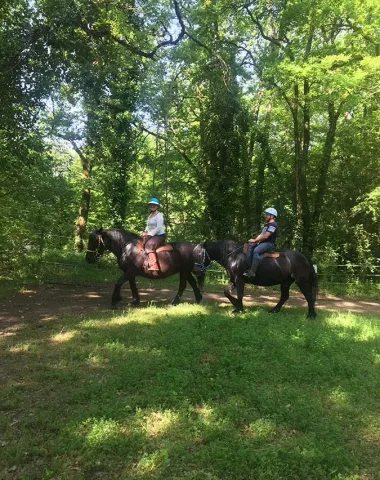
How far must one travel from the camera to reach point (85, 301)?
11.1 metres

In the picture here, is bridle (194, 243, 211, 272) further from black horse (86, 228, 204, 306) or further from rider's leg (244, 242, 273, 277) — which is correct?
rider's leg (244, 242, 273, 277)

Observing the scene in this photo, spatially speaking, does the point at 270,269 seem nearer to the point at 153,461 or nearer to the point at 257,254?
the point at 257,254

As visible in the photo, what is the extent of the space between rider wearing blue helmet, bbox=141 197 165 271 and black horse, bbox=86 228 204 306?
0.15m

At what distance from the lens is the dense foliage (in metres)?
13.1

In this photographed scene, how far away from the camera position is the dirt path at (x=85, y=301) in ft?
31.3

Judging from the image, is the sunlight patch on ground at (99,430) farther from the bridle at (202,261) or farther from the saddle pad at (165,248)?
the saddle pad at (165,248)

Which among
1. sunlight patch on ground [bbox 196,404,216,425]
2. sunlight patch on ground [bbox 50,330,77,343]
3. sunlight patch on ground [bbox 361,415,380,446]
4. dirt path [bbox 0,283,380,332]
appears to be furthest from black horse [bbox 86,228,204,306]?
sunlight patch on ground [bbox 361,415,380,446]

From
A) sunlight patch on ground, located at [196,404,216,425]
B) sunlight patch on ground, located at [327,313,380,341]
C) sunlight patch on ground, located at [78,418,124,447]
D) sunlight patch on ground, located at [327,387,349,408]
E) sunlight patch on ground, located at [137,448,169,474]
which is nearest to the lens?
sunlight patch on ground, located at [137,448,169,474]

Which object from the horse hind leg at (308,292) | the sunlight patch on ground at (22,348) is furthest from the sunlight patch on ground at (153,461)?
the horse hind leg at (308,292)

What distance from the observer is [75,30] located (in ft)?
37.0

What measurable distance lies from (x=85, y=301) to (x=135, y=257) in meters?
2.20

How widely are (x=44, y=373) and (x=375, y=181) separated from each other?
16298 millimetres

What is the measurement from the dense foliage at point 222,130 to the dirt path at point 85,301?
1840 millimetres

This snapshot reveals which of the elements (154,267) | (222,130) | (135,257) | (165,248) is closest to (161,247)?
(165,248)
